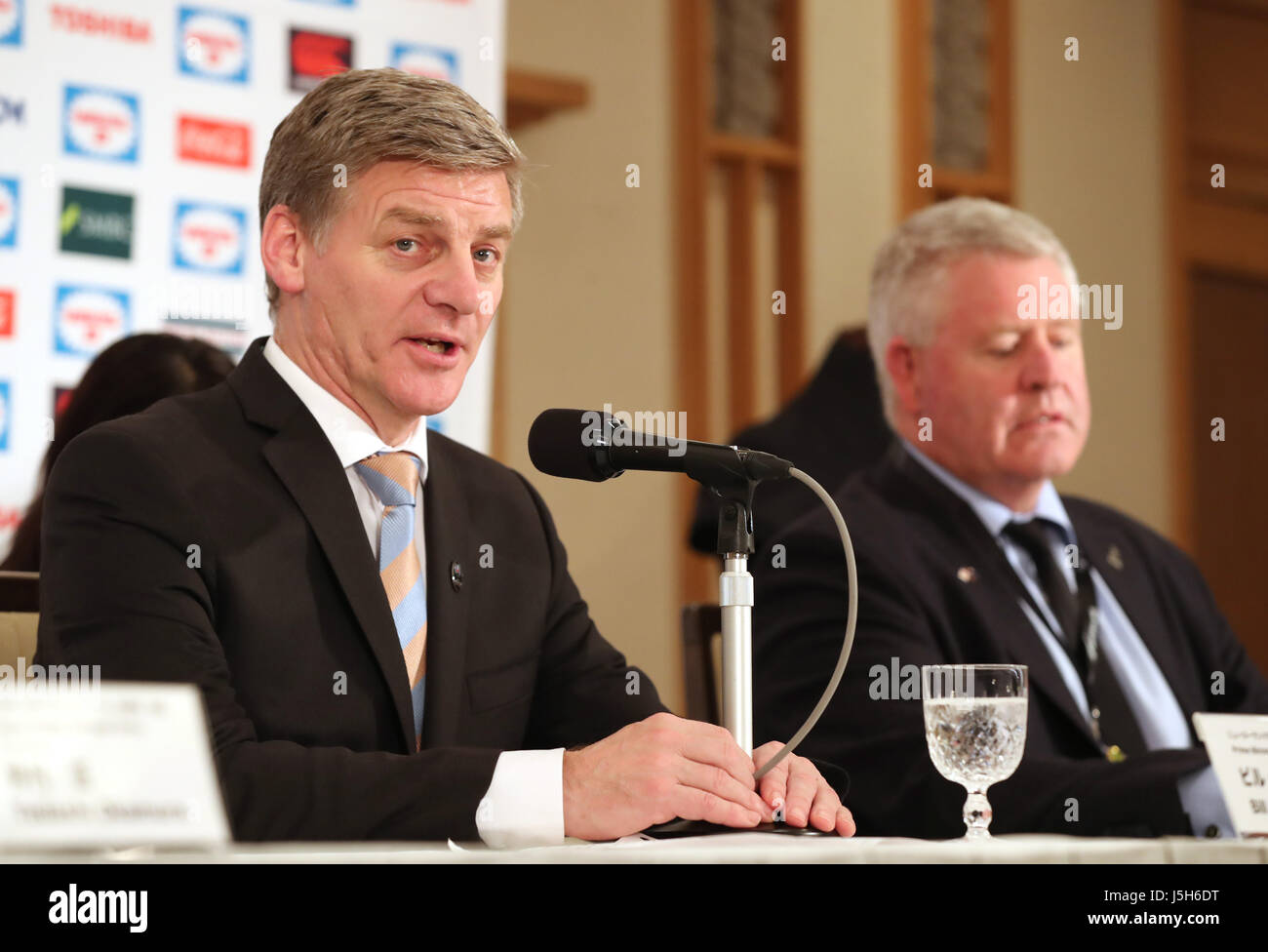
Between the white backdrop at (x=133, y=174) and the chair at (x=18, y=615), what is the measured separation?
0.86 m

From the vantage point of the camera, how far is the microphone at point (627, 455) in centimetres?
138

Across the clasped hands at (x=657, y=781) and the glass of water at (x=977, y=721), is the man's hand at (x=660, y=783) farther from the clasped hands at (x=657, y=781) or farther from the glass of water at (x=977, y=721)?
the glass of water at (x=977, y=721)

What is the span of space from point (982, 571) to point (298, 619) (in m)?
1.09

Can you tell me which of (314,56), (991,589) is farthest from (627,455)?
Answer: (314,56)

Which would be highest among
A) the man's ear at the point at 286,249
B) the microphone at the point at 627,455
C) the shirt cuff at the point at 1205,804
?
the man's ear at the point at 286,249

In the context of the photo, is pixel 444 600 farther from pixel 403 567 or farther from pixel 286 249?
pixel 286 249

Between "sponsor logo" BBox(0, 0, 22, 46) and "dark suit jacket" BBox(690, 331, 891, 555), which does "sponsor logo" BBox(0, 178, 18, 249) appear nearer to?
"sponsor logo" BBox(0, 0, 22, 46)

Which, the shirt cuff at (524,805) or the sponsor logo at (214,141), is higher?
the sponsor logo at (214,141)

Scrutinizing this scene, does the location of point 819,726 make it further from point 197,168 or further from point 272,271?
point 197,168

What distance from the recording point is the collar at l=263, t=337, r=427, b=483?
5.49ft

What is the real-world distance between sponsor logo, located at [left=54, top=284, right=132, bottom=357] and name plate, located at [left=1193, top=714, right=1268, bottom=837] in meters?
1.94

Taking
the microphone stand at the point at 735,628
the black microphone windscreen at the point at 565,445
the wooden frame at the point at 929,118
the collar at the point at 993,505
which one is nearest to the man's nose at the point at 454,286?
the black microphone windscreen at the point at 565,445

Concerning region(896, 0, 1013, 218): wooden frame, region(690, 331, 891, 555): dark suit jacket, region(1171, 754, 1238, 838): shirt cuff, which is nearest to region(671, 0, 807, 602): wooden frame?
region(896, 0, 1013, 218): wooden frame

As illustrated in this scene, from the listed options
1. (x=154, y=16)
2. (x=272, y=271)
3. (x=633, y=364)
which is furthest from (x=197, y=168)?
(x=633, y=364)
